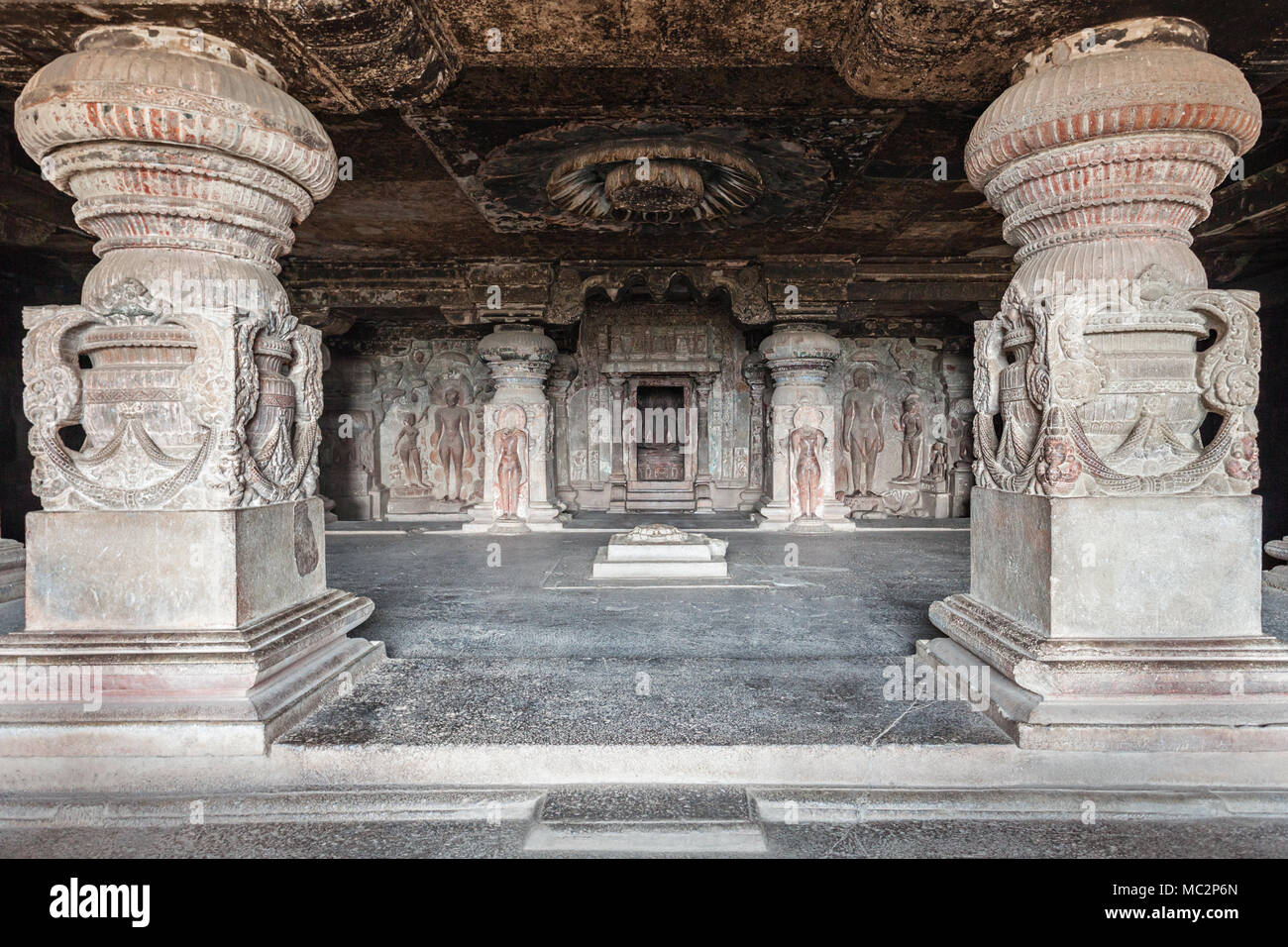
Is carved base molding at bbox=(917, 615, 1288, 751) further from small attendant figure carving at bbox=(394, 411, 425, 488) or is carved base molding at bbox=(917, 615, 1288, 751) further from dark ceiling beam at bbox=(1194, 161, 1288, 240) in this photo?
small attendant figure carving at bbox=(394, 411, 425, 488)

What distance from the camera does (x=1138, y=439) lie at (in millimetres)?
2242

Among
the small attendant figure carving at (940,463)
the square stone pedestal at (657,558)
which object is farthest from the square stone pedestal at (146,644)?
the small attendant figure carving at (940,463)

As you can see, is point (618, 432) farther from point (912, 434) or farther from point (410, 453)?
point (912, 434)

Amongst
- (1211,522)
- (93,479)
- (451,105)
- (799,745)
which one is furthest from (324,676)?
(1211,522)

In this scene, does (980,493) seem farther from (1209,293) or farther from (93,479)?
(93,479)

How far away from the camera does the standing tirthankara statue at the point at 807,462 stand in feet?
28.0

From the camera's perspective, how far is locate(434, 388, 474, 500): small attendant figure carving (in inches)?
434

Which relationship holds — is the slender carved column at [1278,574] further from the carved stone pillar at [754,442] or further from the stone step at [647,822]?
the carved stone pillar at [754,442]

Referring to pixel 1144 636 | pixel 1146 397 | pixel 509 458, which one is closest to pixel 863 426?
pixel 509 458

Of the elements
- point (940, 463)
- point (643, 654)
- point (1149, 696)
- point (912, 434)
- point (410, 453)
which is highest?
point (912, 434)

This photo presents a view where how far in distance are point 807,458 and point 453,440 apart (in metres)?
6.01

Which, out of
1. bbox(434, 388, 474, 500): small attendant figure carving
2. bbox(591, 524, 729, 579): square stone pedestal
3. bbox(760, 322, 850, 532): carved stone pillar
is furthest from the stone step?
bbox(434, 388, 474, 500): small attendant figure carving

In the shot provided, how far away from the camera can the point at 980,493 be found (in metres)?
2.70

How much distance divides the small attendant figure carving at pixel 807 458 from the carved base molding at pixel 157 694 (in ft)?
23.2
